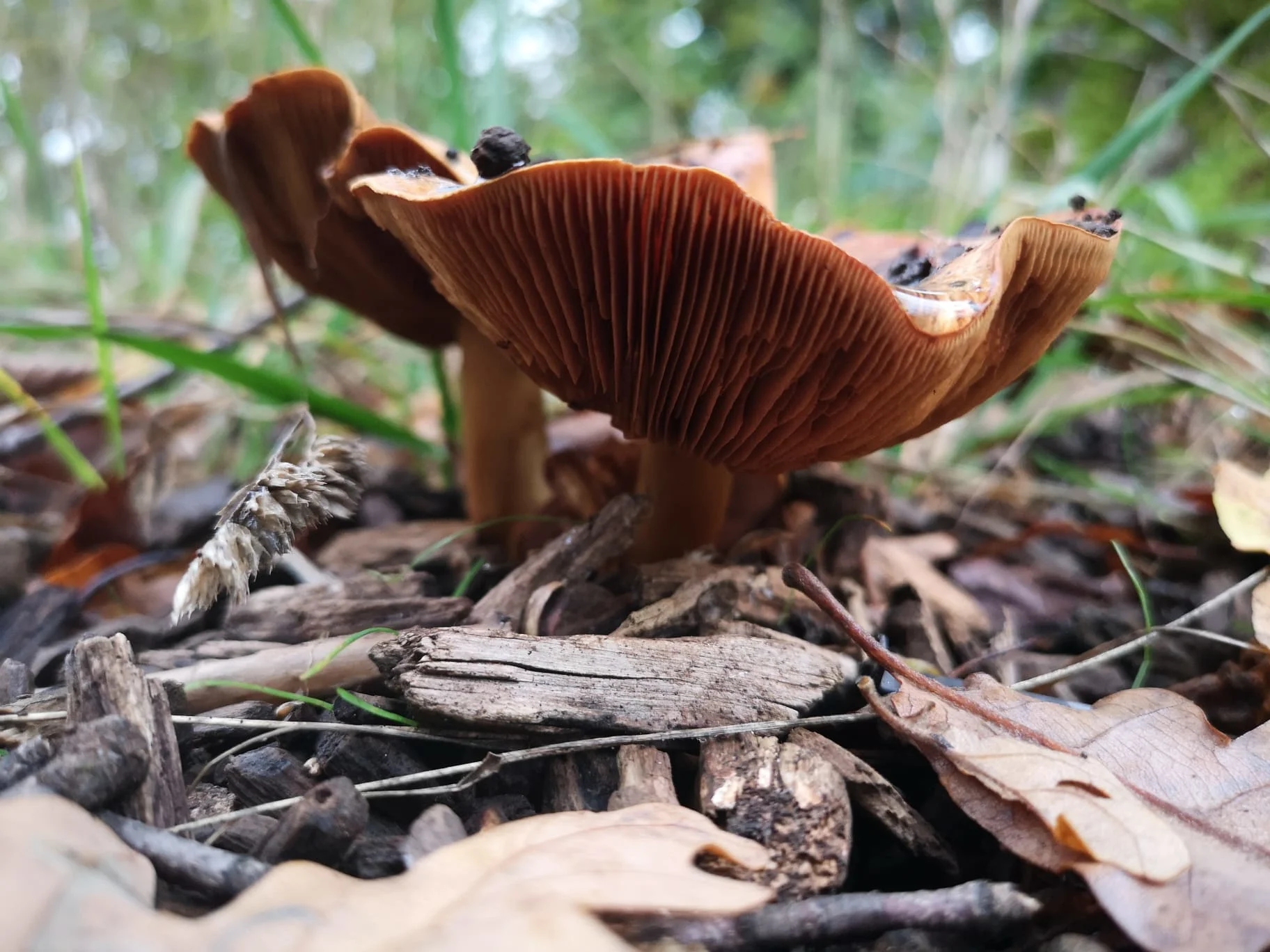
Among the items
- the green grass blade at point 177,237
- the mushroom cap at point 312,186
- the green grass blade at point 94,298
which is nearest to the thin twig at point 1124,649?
the mushroom cap at point 312,186

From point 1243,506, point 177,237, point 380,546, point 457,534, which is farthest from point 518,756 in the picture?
point 177,237

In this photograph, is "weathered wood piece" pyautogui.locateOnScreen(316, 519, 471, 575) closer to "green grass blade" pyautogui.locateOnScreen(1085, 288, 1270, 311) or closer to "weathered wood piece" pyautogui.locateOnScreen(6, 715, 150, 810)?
"weathered wood piece" pyautogui.locateOnScreen(6, 715, 150, 810)

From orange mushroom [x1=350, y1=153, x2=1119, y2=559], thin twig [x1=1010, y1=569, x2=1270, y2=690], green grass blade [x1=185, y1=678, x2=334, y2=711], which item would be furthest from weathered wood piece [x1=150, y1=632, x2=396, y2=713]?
thin twig [x1=1010, y1=569, x2=1270, y2=690]

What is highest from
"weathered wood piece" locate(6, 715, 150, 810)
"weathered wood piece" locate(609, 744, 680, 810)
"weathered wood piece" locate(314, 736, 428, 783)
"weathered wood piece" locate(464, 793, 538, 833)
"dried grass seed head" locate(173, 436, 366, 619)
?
"dried grass seed head" locate(173, 436, 366, 619)

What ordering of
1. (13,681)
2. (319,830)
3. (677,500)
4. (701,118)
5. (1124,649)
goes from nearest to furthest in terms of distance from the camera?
1. (319,830)
2. (13,681)
3. (1124,649)
4. (677,500)
5. (701,118)

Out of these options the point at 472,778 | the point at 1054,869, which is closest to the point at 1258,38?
the point at 1054,869

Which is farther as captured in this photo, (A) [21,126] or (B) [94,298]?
(A) [21,126]

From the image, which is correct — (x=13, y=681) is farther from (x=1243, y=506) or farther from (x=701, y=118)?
(x=701, y=118)

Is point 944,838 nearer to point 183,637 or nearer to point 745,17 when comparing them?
point 183,637
